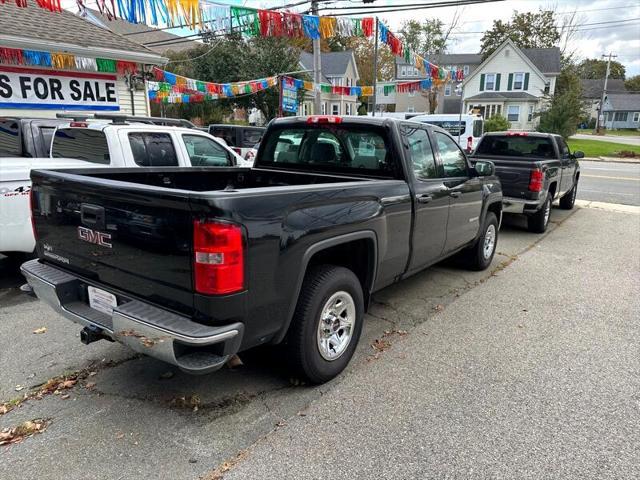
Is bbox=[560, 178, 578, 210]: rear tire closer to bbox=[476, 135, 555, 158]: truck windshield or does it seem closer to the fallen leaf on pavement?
bbox=[476, 135, 555, 158]: truck windshield

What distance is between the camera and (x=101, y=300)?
302cm

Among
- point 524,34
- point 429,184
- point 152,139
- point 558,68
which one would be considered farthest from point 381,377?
point 524,34

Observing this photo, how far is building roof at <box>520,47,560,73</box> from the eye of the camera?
48562mm

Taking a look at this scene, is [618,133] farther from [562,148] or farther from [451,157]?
[451,157]

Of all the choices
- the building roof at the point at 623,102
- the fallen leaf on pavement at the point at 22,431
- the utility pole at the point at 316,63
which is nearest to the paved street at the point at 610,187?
the utility pole at the point at 316,63

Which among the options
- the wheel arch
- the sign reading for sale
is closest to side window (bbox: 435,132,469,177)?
the wheel arch

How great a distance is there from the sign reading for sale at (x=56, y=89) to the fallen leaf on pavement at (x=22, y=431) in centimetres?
1025

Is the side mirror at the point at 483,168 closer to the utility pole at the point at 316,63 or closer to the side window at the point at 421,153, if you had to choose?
the side window at the point at 421,153

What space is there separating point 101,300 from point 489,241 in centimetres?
504

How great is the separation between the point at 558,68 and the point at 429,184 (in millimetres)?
52478

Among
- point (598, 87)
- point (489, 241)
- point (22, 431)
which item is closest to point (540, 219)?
point (489, 241)

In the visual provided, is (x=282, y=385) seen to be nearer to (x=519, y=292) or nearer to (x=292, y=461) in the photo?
(x=292, y=461)

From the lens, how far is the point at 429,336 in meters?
4.31

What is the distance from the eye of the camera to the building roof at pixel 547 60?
48.6m
